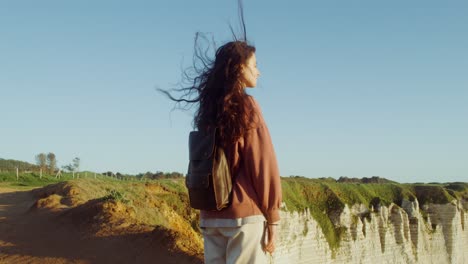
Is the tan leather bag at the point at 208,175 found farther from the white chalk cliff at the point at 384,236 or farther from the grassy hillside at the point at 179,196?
the white chalk cliff at the point at 384,236

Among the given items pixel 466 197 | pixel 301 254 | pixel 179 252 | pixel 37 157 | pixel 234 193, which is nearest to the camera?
pixel 234 193

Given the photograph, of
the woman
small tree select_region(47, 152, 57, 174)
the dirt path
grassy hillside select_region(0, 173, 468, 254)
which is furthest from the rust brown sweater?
small tree select_region(47, 152, 57, 174)

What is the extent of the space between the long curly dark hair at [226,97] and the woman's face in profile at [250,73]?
3 cm

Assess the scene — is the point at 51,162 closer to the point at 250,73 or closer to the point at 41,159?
the point at 41,159

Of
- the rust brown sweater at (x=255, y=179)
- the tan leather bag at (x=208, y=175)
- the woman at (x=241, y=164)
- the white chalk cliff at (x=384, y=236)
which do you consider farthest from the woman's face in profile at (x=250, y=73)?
the white chalk cliff at (x=384, y=236)

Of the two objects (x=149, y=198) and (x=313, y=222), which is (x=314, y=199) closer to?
(x=313, y=222)

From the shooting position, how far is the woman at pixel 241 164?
12.4 ft

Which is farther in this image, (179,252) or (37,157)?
(37,157)

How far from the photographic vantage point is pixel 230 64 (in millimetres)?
4000

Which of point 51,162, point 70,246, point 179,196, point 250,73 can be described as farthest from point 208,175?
point 51,162

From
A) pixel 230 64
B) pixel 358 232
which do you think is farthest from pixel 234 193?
pixel 358 232

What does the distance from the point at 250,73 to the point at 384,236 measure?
35131 millimetres

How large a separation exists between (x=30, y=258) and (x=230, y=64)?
7119 millimetres

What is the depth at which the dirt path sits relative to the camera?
8.68 meters
